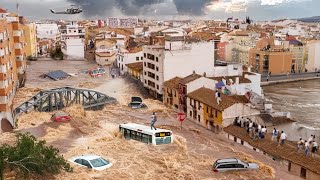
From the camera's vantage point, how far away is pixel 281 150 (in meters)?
24.4

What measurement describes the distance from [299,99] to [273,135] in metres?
25.9

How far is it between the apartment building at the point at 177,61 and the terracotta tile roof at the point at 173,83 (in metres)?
0.53

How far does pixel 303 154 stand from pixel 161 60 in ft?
61.1

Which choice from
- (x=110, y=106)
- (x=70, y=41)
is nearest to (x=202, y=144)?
(x=110, y=106)

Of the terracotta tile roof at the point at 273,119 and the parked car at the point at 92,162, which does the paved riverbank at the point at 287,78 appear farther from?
the parked car at the point at 92,162

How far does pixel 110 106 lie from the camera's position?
119 ft

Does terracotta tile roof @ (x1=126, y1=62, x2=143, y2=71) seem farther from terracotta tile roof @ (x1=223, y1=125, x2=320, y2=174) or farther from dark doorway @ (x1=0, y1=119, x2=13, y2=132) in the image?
terracotta tile roof @ (x1=223, y1=125, x2=320, y2=174)

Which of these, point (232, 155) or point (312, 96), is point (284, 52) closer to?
point (312, 96)

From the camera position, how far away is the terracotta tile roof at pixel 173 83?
3713cm

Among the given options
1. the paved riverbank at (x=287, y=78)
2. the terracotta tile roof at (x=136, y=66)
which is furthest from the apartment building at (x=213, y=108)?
the paved riverbank at (x=287, y=78)

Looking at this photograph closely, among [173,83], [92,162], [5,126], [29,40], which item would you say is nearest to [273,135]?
[92,162]

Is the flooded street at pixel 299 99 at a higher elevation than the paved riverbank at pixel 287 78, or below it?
below

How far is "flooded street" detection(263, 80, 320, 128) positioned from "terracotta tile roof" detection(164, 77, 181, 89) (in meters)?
11.1

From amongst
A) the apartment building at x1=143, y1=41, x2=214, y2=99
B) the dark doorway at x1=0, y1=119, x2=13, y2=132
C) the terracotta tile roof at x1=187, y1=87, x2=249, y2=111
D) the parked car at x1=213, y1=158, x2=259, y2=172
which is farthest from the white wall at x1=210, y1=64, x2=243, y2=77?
the parked car at x1=213, y1=158, x2=259, y2=172
